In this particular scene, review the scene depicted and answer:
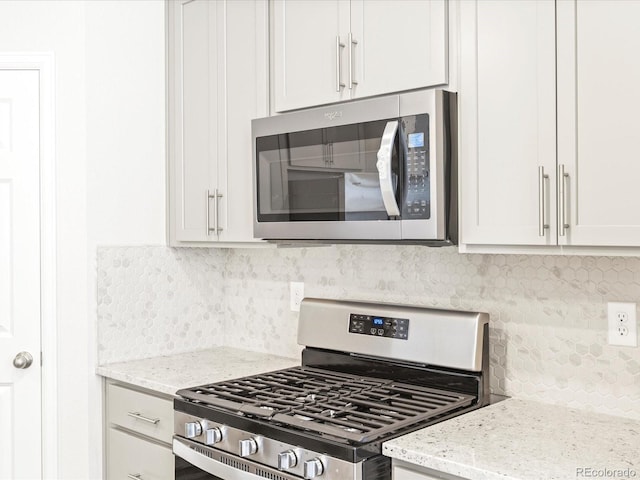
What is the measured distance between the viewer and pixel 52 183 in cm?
264

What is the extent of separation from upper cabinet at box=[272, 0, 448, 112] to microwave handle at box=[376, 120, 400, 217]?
0.50ft

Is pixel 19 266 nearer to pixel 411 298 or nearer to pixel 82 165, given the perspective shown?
pixel 82 165

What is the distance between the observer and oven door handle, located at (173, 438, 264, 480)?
6.39 feet

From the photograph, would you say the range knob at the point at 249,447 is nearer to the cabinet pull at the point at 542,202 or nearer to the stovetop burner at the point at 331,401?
the stovetop burner at the point at 331,401

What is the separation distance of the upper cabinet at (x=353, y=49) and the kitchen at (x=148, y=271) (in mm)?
213

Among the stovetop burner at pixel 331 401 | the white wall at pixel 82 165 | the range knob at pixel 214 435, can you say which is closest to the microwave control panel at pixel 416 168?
the stovetop burner at pixel 331 401

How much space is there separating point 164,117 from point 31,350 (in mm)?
1065

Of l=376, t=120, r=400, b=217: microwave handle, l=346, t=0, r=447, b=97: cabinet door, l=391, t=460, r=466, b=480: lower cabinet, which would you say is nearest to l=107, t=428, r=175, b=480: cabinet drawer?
l=391, t=460, r=466, b=480: lower cabinet

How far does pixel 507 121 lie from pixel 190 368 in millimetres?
1520

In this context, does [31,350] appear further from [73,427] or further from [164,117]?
[164,117]

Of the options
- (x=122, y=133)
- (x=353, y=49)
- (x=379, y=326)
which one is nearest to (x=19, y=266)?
(x=122, y=133)

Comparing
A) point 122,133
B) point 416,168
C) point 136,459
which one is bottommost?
point 136,459

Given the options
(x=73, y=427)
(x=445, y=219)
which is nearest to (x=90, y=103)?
(x=73, y=427)

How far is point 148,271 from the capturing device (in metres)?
2.84
